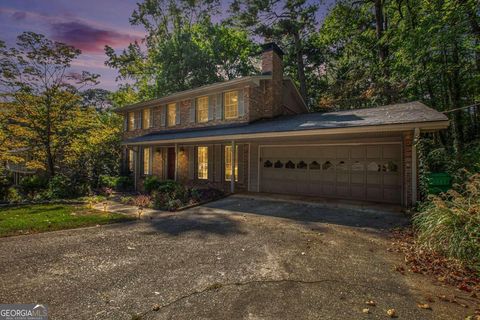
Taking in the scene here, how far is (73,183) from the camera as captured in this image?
39.9 ft

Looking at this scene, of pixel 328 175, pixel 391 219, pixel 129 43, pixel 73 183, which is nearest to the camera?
pixel 391 219

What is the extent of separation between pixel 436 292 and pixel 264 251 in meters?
2.43

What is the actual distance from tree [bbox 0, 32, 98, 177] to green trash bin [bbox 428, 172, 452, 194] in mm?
16383

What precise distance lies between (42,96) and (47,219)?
963 centimetres

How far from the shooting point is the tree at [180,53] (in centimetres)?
2239

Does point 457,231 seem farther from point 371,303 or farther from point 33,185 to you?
point 33,185

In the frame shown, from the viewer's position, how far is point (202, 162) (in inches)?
510

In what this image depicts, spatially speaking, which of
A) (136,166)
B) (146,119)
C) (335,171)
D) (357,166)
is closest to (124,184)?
(136,166)

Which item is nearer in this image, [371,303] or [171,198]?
[371,303]

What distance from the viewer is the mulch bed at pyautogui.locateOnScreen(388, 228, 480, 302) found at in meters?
3.12

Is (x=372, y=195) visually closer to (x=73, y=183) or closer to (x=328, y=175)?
(x=328, y=175)

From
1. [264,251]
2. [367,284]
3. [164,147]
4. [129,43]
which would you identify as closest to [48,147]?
[164,147]

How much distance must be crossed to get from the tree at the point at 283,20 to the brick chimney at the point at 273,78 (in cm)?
889

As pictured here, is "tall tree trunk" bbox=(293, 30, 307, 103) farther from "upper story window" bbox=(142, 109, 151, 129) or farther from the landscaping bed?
the landscaping bed
